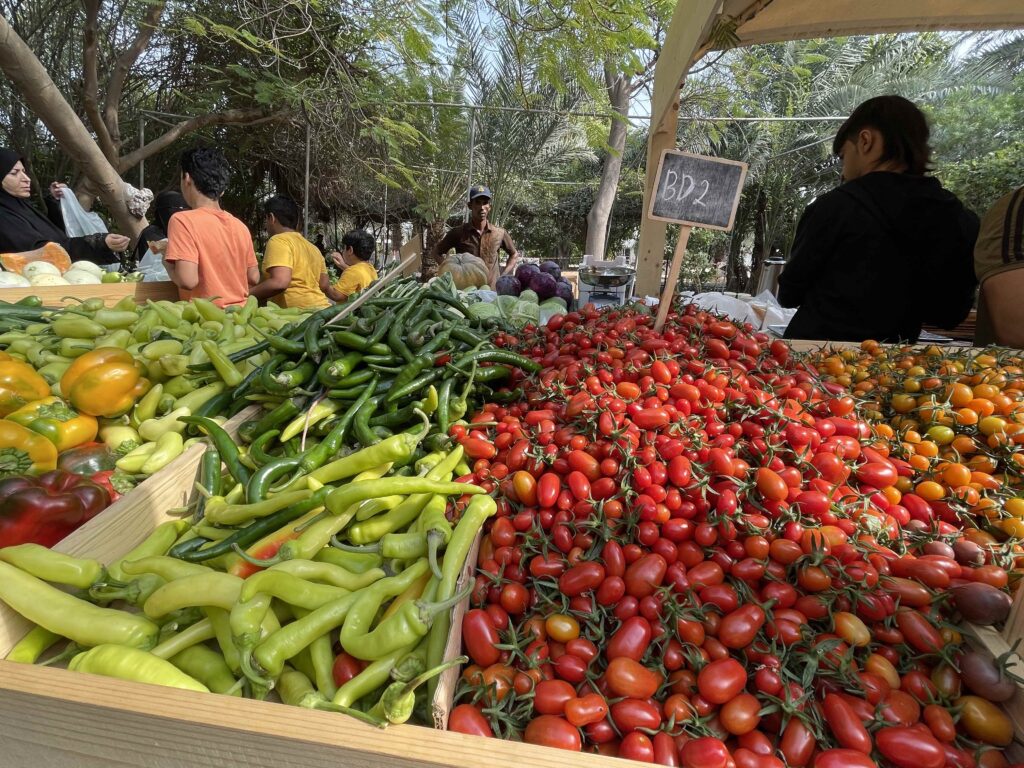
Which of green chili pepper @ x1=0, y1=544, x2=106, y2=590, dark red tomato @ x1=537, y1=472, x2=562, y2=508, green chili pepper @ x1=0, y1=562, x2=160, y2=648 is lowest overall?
green chili pepper @ x1=0, y1=562, x2=160, y2=648

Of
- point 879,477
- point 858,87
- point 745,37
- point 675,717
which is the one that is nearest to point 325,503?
point 675,717

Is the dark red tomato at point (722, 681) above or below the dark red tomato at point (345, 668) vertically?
above

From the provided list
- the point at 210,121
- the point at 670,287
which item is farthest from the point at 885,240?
the point at 210,121

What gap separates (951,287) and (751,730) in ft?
10.1

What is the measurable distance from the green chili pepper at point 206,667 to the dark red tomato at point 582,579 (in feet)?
2.64

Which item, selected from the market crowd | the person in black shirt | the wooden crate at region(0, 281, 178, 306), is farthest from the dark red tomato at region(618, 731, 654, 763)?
the wooden crate at region(0, 281, 178, 306)

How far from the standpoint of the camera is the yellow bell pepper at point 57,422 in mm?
1984

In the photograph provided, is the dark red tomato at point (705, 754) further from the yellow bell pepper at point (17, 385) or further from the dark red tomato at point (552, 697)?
the yellow bell pepper at point (17, 385)

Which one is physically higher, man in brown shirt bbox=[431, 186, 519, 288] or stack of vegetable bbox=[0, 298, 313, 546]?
man in brown shirt bbox=[431, 186, 519, 288]

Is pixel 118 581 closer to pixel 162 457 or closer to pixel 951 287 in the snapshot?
pixel 162 457

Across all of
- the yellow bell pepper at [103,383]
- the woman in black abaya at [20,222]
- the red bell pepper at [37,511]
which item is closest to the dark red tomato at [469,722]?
the red bell pepper at [37,511]

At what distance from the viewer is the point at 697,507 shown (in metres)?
1.53

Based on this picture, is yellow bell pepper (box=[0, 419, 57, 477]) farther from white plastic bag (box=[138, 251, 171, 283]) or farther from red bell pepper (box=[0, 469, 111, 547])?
white plastic bag (box=[138, 251, 171, 283])

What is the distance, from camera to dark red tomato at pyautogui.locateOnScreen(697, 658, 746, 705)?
1172 mm
